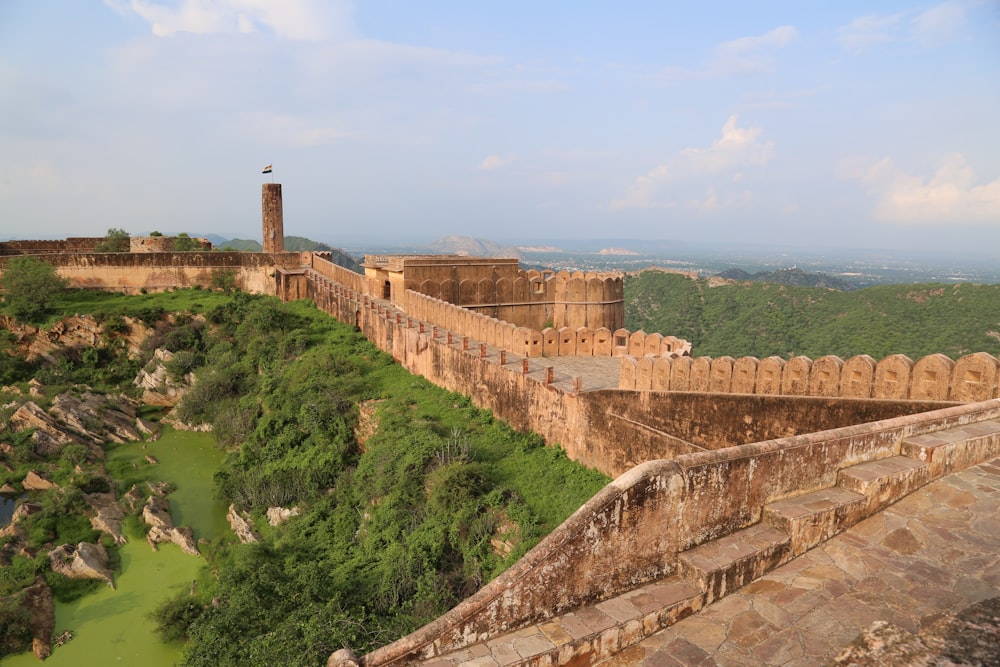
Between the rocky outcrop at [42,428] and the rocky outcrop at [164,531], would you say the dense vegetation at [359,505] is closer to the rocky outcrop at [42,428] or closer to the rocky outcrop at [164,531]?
the rocky outcrop at [164,531]

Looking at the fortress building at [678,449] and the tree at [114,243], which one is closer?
the fortress building at [678,449]

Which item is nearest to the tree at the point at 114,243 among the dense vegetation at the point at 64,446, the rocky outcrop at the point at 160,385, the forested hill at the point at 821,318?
the dense vegetation at the point at 64,446

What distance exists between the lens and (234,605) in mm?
7734

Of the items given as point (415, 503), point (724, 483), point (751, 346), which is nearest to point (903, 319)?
point (751, 346)

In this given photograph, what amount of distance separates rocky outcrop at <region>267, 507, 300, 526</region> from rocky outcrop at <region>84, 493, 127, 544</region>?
9.98ft

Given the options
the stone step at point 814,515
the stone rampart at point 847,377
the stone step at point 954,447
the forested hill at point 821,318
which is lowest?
the forested hill at point 821,318

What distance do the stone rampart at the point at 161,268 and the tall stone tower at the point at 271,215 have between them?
2.15 m

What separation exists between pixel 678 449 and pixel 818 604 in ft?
16.3

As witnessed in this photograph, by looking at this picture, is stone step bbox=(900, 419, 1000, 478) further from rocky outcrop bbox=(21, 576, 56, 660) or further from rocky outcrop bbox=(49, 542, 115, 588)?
rocky outcrop bbox=(49, 542, 115, 588)

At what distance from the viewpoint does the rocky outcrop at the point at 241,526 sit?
11891 millimetres

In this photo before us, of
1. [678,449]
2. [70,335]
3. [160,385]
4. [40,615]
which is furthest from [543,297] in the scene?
[70,335]

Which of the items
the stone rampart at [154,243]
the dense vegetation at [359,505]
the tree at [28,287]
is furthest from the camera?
the stone rampart at [154,243]

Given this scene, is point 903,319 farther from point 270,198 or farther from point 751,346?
point 270,198

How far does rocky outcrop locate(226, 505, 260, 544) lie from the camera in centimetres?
1189
